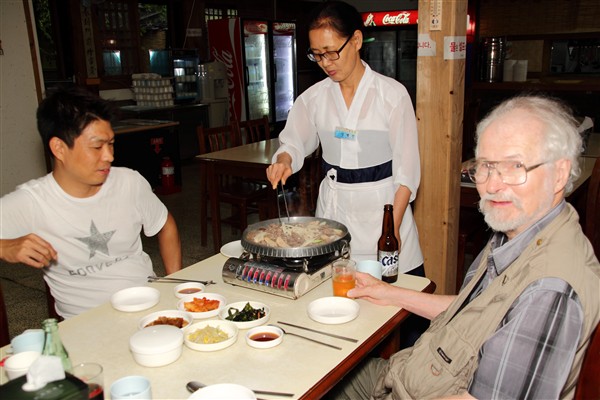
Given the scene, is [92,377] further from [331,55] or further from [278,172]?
[331,55]

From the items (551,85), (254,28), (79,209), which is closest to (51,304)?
(79,209)

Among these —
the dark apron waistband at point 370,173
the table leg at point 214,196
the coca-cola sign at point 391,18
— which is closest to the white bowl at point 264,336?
the dark apron waistband at point 370,173

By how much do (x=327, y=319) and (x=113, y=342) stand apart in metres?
0.64

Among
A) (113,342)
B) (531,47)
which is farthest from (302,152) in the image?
(531,47)

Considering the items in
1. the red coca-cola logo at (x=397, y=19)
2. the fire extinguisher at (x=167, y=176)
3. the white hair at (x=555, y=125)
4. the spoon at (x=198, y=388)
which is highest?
the red coca-cola logo at (x=397, y=19)

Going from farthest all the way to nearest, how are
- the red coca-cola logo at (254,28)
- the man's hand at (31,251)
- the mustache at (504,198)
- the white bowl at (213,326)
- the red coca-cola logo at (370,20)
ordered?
the red coca-cola logo at (370,20) < the red coca-cola logo at (254,28) < the man's hand at (31,251) < the white bowl at (213,326) < the mustache at (504,198)

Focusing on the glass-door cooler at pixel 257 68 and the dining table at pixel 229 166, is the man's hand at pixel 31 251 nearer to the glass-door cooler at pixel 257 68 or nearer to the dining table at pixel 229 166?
the dining table at pixel 229 166

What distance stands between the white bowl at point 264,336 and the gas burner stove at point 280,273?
0.25 meters

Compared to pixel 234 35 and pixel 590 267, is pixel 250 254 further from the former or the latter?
pixel 234 35

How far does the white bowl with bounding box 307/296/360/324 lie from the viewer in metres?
1.66

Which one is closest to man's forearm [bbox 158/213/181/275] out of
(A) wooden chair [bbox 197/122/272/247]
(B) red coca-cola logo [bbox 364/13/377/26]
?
(A) wooden chair [bbox 197/122/272/247]

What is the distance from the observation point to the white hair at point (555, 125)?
4.36ft

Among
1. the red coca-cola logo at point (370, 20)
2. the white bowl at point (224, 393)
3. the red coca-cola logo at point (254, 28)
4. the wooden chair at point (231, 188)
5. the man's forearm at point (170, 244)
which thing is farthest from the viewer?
the red coca-cola logo at point (370, 20)

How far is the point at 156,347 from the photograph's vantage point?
56.1 inches
